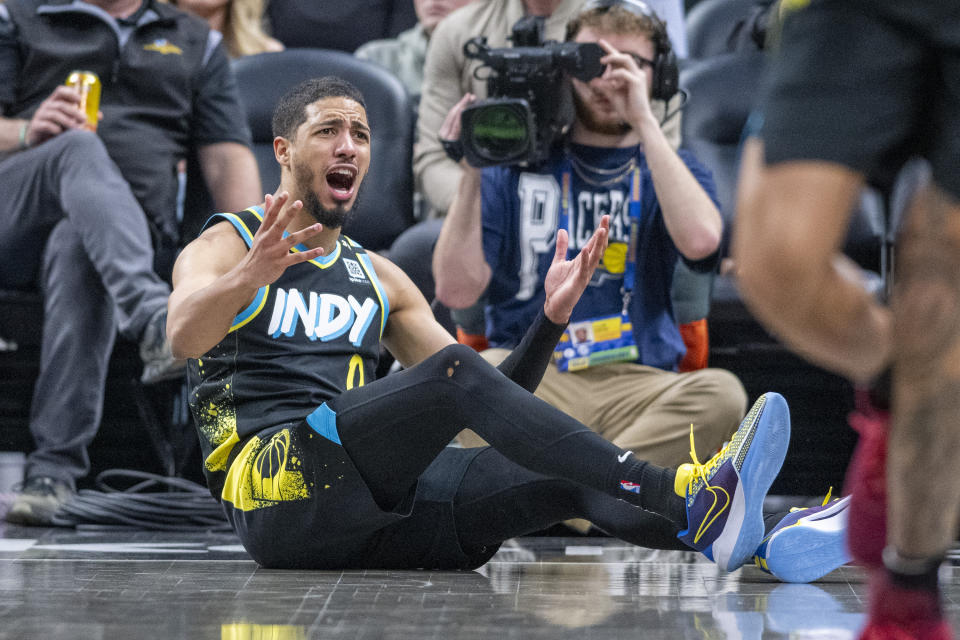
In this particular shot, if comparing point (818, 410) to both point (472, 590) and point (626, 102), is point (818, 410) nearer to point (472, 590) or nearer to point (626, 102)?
point (626, 102)

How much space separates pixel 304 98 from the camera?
8.32ft

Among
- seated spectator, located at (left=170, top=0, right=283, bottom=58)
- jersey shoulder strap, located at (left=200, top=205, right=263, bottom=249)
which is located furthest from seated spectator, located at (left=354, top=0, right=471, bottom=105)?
jersey shoulder strap, located at (left=200, top=205, right=263, bottom=249)

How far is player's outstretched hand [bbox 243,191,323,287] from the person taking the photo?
2.02 metres

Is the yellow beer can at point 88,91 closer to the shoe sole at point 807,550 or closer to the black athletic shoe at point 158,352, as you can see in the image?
the black athletic shoe at point 158,352

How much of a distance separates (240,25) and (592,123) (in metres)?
1.79

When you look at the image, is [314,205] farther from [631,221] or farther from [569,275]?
[631,221]

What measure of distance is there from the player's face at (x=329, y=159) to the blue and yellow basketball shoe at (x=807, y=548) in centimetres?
100

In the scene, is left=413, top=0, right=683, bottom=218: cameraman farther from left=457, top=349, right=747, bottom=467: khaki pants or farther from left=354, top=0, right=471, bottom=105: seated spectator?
left=457, top=349, right=747, bottom=467: khaki pants

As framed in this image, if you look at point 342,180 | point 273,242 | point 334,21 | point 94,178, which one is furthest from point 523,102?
point 334,21

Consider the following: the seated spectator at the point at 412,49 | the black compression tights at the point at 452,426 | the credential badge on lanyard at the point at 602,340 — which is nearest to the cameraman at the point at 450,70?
A: the seated spectator at the point at 412,49

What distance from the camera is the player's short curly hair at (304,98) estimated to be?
8.28 feet

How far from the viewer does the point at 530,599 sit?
2045 millimetres

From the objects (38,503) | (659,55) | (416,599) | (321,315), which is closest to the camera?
(416,599)

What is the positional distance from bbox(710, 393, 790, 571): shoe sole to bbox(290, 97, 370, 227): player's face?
891 mm
